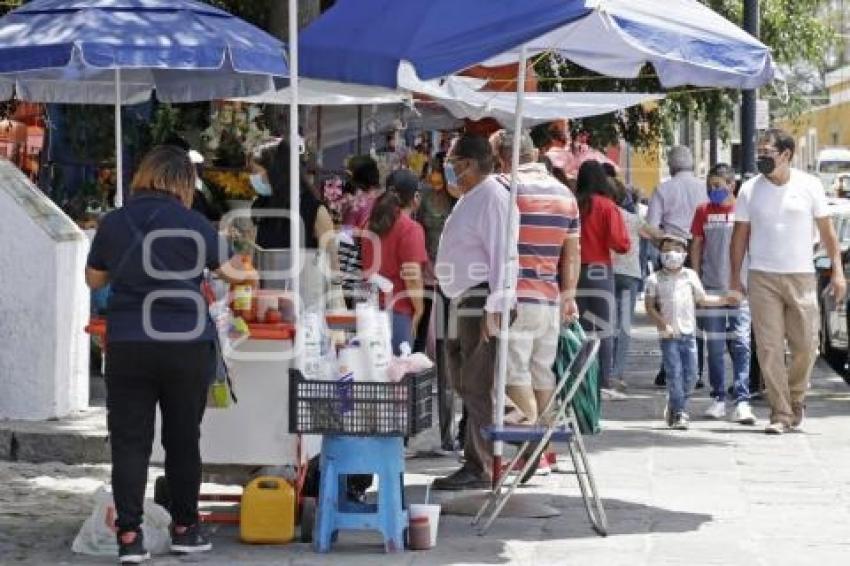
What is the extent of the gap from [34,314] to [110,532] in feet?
14.2

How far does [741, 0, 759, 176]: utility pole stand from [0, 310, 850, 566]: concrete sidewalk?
3.48 meters

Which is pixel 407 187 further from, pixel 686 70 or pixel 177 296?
pixel 177 296

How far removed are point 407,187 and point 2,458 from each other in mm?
3153

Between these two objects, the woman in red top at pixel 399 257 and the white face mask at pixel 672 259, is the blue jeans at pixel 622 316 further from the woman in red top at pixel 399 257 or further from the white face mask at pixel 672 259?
the woman in red top at pixel 399 257

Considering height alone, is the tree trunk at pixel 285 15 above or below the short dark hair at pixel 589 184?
above

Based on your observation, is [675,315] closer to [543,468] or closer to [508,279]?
[543,468]

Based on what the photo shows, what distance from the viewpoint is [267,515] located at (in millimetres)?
9531

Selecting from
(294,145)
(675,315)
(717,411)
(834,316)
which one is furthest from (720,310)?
(294,145)

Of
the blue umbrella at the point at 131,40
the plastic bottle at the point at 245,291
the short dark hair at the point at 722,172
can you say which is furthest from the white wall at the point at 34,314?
the short dark hair at the point at 722,172

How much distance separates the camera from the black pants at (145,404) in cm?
889

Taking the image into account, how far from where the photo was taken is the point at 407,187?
511 inches

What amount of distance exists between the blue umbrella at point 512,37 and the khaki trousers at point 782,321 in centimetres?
342

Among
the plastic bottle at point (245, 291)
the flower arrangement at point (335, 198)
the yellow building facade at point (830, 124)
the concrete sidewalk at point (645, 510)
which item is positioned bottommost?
the concrete sidewalk at point (645, 510)

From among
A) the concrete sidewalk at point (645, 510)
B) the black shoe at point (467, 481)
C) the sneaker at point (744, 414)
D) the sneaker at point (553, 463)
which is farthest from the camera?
A: the sneaker at point (744, 414)
